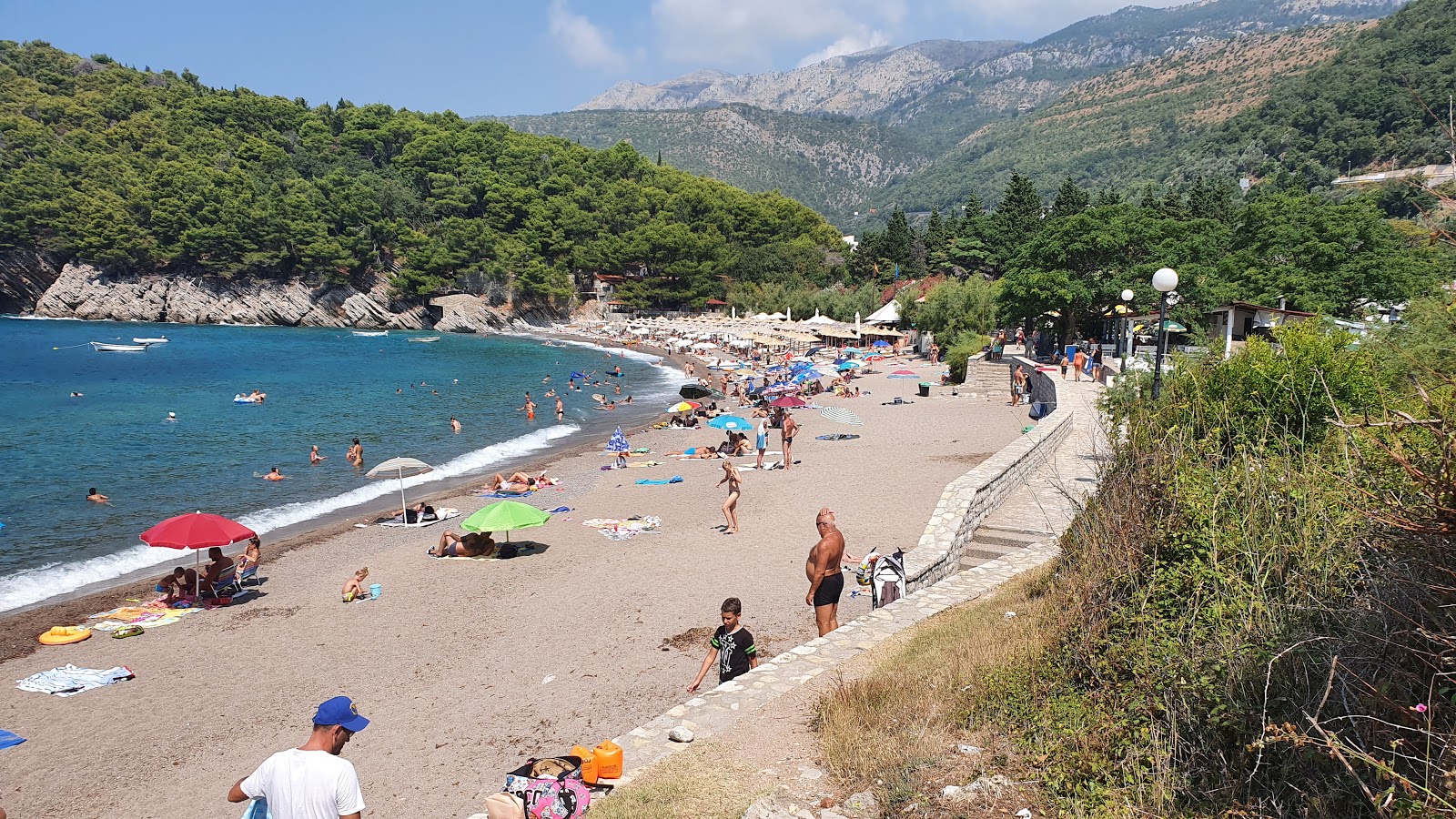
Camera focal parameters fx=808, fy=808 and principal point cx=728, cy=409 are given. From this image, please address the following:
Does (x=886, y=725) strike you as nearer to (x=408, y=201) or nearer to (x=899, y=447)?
(x=899, y=447)

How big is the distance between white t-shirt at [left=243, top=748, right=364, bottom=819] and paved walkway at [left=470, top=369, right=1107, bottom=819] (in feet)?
4.91

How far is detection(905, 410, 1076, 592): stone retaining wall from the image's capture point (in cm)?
950

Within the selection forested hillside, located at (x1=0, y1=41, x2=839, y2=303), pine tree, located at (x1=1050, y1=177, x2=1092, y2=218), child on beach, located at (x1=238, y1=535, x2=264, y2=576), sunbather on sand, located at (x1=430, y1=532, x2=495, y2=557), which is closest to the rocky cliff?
forested hillside, located at (x1=0, y1=41, x2=839, y2=303)

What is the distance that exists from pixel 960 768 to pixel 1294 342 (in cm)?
534

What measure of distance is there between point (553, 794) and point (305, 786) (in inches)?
59.9

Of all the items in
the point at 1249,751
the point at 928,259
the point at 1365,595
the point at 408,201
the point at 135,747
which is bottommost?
the point at 135,747

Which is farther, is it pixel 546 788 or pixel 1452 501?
pixel 546 788

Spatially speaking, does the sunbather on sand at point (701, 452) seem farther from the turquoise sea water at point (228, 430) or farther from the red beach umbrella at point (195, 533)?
the red beach umbrella at point (195, 533)

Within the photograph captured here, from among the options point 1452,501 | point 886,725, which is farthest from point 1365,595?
point 886,725

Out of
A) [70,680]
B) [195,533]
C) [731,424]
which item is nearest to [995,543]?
[731,424]

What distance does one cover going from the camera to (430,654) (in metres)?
9.98

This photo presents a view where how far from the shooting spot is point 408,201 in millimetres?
84312

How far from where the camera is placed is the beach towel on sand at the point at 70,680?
31.0 ft

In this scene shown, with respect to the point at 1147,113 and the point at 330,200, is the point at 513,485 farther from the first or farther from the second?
the point at 1147,113
